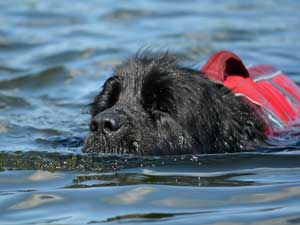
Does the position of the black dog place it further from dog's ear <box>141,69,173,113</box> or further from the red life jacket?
the red life jacket

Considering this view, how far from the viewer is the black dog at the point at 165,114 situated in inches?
256

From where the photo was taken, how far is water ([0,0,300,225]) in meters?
5.44

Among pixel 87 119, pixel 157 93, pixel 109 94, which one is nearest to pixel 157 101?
pixel 157 93

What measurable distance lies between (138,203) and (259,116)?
2.13 meters

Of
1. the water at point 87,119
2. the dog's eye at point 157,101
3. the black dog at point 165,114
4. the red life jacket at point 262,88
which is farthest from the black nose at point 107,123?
the red life jacket at point 262,88

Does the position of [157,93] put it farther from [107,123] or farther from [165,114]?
[107,123]

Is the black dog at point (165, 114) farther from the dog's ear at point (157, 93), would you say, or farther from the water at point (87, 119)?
the water at point (87, 119)

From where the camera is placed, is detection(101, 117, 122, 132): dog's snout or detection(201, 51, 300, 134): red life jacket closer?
detection(101, 117, 122, 132): dog's snout

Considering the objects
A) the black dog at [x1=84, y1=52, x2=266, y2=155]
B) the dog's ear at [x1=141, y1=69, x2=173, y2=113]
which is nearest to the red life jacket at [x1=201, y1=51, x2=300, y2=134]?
the black dog at [x1=84, y1=52, x2=266, y2=155]

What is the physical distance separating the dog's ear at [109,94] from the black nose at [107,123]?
0.55 meters

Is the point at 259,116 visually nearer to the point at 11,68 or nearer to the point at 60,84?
the point at 60,84

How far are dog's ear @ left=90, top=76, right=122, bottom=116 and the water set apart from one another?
1.33 feet

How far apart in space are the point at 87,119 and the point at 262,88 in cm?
174

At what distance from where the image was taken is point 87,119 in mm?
8828
